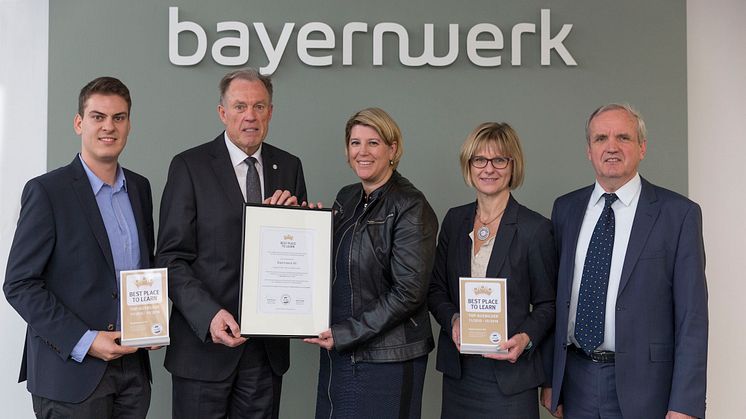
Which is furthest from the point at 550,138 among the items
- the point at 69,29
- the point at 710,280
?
the point at 69,29

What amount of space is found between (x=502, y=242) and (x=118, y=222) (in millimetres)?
1572

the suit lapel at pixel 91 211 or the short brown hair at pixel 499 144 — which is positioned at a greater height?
the short brown hair at pixel 499 144

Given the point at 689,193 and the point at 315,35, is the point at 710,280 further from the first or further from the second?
the point at 315,35

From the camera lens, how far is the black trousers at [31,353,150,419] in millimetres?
2668

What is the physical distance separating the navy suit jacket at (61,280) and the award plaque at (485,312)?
1364 millimetres

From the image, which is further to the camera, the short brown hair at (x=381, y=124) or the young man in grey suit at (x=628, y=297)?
the short brown hair at (x=381, y=124)

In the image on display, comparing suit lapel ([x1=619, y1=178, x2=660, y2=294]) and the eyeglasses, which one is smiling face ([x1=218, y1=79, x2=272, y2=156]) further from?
suit lapel ([x1=619, y1=178, x2=660, y2=294])

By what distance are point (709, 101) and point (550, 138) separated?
993 mm

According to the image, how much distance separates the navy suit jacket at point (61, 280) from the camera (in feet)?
8.64

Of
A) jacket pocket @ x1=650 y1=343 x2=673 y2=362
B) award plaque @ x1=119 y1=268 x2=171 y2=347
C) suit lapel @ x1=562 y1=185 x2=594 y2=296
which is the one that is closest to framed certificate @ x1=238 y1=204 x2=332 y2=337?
award plaque @ x1=119 y1=268 x2=171 y2=347

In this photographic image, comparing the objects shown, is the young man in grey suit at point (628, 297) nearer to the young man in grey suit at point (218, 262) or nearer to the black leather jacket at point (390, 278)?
the black leather jacket at point (390, 278)

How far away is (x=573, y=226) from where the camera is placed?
2994mm

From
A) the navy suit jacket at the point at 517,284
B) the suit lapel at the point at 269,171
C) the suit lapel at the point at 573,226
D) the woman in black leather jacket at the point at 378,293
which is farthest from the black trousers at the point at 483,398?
the suit lapel at the point at 269,171

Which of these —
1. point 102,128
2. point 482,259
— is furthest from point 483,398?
point 102,128
